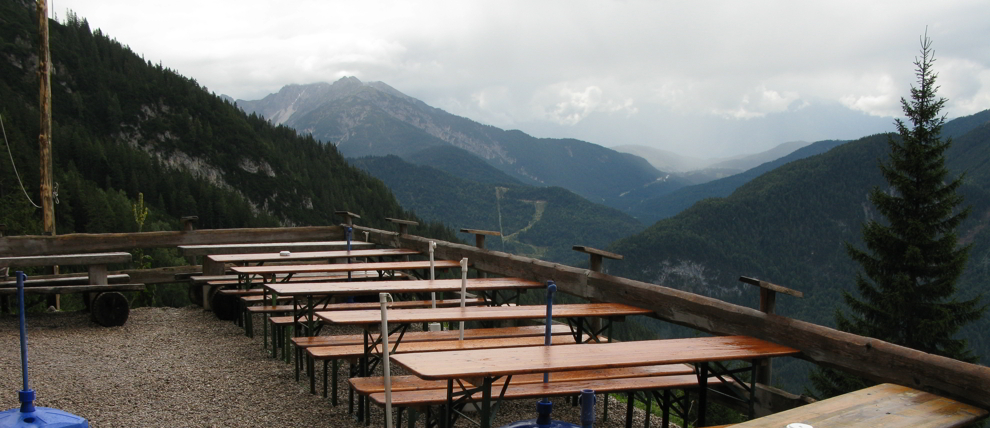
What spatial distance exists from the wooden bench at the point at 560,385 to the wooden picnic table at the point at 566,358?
8.9 inches

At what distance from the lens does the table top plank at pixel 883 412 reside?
2842 millimetres

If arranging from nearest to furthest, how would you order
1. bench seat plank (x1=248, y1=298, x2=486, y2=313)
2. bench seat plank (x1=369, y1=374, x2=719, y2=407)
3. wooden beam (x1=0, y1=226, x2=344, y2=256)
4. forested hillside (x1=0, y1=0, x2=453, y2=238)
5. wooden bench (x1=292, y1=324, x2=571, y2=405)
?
1. bench seat plank (x1=369, y1=374, x2=719, y2=407)
2. wooden bench (x1=292, y1=324, x2=571, y2=405)
3. bench seat plank (x1=248, y1=298, x2=486, y2=313)
4. wooden beam (x1=0, y1=226, x2=344, y2=256)
5. forested hillside (x1=0, y1=0, x2=453, y2=238)

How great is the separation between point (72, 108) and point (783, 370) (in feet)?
279

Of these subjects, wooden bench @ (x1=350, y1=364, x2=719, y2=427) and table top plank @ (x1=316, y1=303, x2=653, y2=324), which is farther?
table top plank @ (x1=316, y1=303, x2=653, y2=324)

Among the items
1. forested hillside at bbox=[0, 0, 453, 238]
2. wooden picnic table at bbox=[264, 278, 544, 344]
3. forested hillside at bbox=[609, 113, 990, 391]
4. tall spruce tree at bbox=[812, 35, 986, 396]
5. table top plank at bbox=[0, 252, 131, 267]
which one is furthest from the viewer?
forested hillside at bbox=[609, 113, 990, 391]

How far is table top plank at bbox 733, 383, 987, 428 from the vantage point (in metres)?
2.84

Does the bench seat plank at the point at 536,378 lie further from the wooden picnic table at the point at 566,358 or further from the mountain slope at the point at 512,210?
the mountain slope at the point at 512,210

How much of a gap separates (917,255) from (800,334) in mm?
21907

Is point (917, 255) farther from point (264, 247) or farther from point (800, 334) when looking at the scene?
point (800, 334)

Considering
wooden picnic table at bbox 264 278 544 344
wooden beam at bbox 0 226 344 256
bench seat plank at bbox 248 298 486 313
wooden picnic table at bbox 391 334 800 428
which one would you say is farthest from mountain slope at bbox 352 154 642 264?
wooden picnic table at bbox 391 334 800 428

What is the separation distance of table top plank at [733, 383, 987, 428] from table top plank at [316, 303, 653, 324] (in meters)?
1.81

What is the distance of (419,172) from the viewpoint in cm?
19100

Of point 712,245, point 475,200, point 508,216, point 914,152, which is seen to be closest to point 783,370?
point 914,152

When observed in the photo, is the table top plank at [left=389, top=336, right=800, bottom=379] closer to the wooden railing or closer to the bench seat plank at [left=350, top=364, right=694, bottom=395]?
the wooden railing
